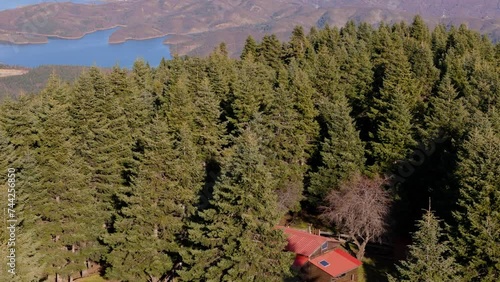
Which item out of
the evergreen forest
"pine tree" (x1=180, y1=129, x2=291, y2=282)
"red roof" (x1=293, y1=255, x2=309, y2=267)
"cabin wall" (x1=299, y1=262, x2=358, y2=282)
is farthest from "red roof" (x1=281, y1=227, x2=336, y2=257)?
"pine tree" (x1=180, y1=129, x2=291, y2=282)

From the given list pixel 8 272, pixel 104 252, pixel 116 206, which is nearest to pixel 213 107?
pixel 116 206

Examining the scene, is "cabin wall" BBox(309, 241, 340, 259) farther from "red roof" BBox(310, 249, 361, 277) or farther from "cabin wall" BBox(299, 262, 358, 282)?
"cabin wall" BBox(299, 262, 358, 282)

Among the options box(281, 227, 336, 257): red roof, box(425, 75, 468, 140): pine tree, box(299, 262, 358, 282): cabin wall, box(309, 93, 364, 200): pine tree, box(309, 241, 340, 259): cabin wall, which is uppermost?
box(425, 75, 468, 140): pine tree

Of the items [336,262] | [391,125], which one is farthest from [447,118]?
[336,262]

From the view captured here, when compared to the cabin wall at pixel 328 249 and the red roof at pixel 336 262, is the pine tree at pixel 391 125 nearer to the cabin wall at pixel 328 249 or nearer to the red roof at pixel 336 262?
the cabin wall at pixel 328 249

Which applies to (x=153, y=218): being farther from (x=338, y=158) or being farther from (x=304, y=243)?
(x=338, y=158)

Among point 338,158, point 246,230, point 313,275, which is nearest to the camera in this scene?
point 246,230
